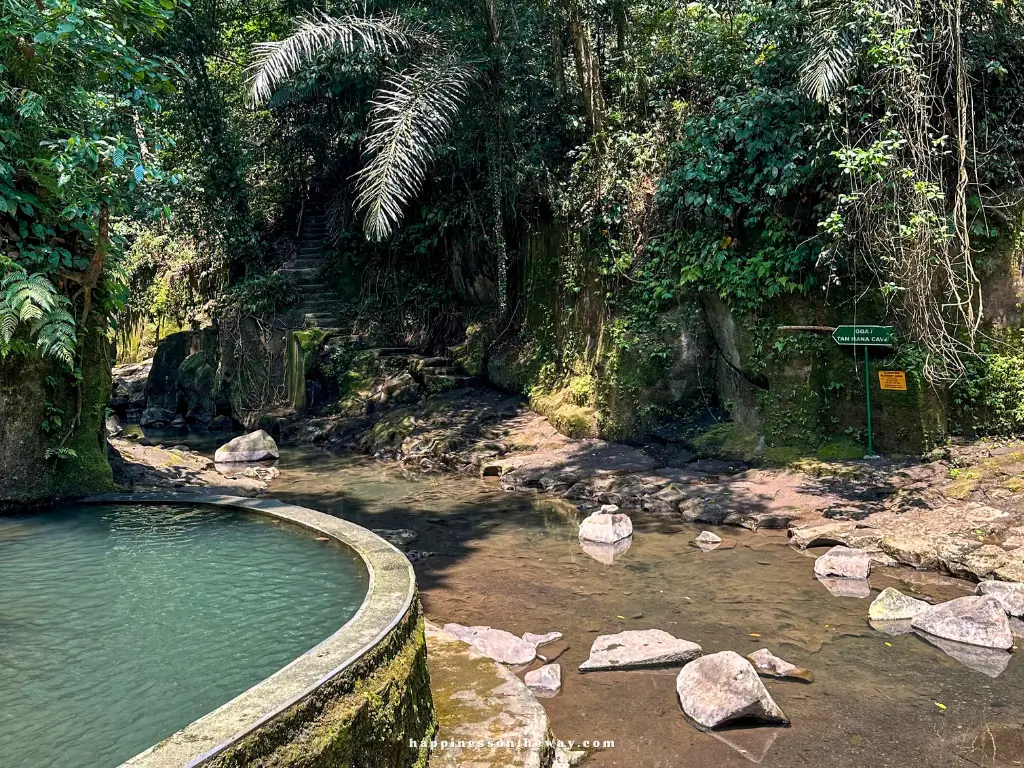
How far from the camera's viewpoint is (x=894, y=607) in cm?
558

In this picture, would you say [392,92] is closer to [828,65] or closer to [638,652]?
[828,65]

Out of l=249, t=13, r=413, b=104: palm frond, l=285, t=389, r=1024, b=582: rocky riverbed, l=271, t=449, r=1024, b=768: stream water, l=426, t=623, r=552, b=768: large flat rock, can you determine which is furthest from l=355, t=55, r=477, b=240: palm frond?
l=426, t=623, r=552, b=768: large flat rock

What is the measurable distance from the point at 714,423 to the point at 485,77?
22.7 ft

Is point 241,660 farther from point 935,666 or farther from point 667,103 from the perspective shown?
point 667,103

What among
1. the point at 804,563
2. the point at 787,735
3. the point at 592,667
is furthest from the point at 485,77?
the point at 787,735

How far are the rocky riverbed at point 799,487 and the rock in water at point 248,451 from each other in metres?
2.04

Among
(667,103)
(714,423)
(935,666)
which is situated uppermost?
(667,103)

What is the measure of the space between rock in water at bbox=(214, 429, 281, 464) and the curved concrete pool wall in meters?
9.98

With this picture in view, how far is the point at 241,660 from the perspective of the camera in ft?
10.4

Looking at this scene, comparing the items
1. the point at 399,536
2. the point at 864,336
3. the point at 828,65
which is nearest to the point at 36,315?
the point at 399,536

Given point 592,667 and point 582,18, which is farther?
point 582,18

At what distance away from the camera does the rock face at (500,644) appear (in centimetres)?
506

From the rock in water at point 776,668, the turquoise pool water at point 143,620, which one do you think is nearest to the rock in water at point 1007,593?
the rock in water at point 776,668

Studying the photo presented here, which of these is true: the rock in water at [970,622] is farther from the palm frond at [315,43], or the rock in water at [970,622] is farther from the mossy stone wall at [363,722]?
the palm frond at [315,43]
